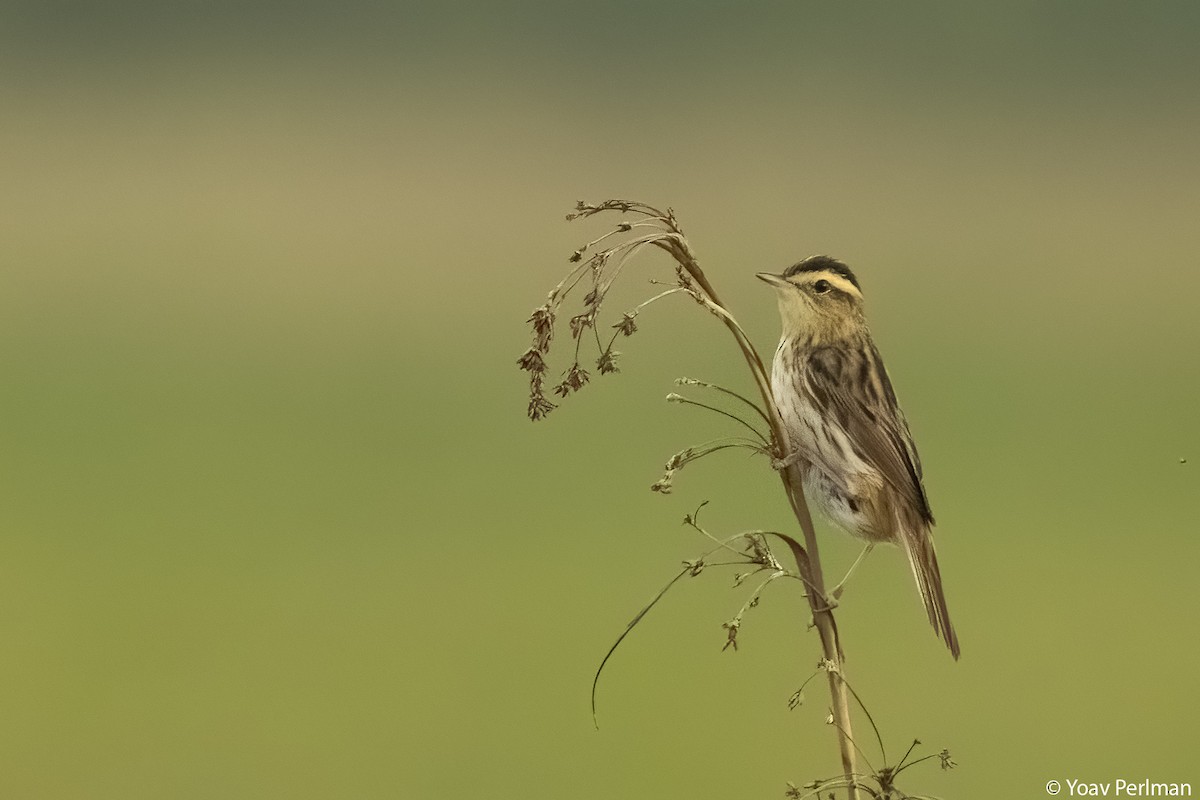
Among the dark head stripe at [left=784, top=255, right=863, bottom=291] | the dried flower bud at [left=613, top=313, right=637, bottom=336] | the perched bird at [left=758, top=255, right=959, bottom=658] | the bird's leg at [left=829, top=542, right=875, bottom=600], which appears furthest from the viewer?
the dark head stripe at [left=784, top=255, right=863, bottom=291]

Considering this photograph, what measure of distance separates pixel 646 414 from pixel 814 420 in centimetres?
2208

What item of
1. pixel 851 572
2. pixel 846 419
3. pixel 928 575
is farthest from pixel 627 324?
pixel 846 419

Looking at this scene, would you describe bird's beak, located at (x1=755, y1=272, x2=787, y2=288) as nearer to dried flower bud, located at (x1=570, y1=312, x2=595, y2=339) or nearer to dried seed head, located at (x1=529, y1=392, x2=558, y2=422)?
dried flower bud, located at (x1=570, y1=312, x2=595, y2=339)

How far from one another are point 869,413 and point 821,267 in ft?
1.09

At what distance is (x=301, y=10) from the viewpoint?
4400 cm

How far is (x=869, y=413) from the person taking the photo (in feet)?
9.61

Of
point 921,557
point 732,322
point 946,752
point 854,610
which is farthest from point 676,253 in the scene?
point 854,610

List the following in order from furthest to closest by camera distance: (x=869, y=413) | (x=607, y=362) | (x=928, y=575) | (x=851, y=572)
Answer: (x=869, y=413) < (x=928, y=575) < (x=851, y=572) < (x=607, y=362)

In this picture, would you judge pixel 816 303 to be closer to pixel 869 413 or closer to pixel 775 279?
pixel 775 279

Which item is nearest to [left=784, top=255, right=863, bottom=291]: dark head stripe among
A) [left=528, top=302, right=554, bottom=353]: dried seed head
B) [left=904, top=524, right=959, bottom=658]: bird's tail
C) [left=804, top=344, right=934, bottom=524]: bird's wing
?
[left=804, top=344, right=934, bottom=524]: bird's wing

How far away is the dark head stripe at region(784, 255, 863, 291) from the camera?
2.92 m

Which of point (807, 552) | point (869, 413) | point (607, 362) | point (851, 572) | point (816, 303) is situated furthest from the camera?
point (816, 303)

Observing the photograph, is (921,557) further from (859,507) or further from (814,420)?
(814,420)

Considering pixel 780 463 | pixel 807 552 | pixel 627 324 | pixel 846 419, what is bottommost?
pixel 807 552
